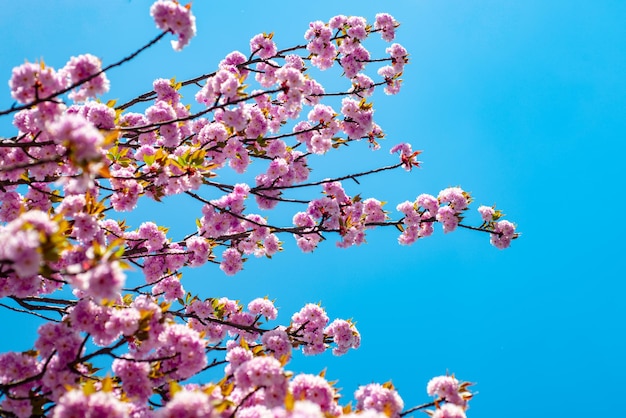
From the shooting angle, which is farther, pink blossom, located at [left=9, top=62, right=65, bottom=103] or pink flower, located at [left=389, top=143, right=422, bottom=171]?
pink flower, located at [left=389, top=143, right=422, bottom=171]

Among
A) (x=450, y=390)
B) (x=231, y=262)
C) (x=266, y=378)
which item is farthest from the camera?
(x=231, y=262)

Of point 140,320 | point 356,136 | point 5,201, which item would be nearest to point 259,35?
point 356,136

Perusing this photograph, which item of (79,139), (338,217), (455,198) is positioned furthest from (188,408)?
(455,198)

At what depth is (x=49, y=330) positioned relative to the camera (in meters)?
4.86

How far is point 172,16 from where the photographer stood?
5270mm

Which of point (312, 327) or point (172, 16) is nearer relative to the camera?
point (172, 16)

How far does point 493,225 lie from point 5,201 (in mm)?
8794

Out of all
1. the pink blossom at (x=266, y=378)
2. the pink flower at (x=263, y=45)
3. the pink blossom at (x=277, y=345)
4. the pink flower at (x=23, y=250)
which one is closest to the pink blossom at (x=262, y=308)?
the pink blossom at (x=277, y=345)

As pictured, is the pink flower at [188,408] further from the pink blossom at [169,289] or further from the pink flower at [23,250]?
the pink blossom at [169,289]

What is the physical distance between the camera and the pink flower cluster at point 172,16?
5281 mm

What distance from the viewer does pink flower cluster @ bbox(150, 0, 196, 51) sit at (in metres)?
5.28

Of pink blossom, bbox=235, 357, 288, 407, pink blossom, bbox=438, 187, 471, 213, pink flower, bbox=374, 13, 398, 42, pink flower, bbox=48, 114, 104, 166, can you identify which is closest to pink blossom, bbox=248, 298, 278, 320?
pink blossom, bbox=438, 187, 471, 213

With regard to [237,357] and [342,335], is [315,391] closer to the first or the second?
[237,357]

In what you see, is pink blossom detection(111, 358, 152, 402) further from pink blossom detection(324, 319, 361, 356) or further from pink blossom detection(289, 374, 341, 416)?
pink blossom detection(324, 319, 361, 356)
